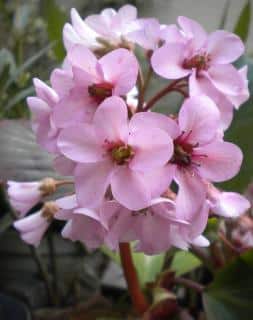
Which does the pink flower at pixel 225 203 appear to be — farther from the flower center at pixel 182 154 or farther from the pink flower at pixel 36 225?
the pink flower at pixel 36 225

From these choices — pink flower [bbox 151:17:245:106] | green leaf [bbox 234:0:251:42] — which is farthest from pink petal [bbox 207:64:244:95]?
green leaf [bbox 234:0:251:42]

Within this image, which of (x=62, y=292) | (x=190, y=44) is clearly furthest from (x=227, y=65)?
(x=62, y=292)

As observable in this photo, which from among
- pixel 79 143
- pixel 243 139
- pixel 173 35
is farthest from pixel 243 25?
pixel 79 143

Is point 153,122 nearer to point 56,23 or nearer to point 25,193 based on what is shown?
point 25,193

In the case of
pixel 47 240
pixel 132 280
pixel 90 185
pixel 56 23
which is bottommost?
pixel 47 240

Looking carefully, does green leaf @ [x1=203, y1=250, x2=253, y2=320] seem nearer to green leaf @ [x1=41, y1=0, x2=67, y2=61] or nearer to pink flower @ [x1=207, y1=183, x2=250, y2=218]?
pink flower @ [x1=207, y1=183, x2=250, y2=218]

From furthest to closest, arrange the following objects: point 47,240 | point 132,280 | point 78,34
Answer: point 47,240 → point 132,280 → point 78,34

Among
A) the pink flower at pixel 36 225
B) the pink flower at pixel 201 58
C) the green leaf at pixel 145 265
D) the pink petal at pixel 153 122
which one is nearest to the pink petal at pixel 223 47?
the pink flower at pixel 201 58

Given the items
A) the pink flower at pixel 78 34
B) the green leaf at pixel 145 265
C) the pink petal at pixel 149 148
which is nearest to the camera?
the pink petal at pixel 149 148

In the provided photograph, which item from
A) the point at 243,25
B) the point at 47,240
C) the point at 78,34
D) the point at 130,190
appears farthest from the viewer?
the point at 47,240
